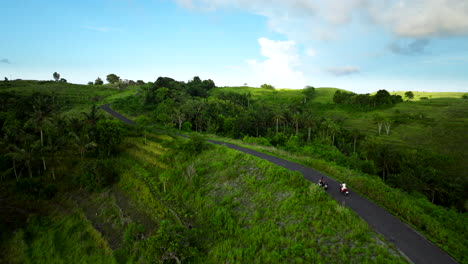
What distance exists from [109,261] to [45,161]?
93.6ft

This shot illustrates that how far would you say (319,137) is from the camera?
2975 inches

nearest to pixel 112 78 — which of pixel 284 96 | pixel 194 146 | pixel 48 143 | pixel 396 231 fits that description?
pixel 284 96

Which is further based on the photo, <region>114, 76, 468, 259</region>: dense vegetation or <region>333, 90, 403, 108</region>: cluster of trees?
<region>333, 90, 403, 108</region>: cluster of trees

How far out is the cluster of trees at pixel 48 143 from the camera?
34.2 meters

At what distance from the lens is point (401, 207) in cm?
1600

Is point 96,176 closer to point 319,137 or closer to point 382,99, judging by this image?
point 319,137

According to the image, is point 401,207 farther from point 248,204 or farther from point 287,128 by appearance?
point 287,128

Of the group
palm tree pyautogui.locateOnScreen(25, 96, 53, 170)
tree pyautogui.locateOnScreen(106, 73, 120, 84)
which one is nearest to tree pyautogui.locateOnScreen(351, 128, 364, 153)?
palm tree pyautogui.locateOnScreen(25, 96, 53, 170)

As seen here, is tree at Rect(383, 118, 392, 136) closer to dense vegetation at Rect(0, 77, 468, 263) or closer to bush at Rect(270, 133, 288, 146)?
dense vegetation at Rect(0, 77, 468, 263)

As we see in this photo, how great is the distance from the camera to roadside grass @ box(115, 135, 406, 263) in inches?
544

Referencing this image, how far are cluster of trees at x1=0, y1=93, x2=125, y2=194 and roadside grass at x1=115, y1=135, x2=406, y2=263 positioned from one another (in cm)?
1123

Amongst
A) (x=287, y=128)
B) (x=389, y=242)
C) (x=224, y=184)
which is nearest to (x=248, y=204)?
(x=224, y=184)

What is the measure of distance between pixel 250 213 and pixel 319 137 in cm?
6350

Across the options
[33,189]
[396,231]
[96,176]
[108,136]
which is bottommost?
[33,189]
